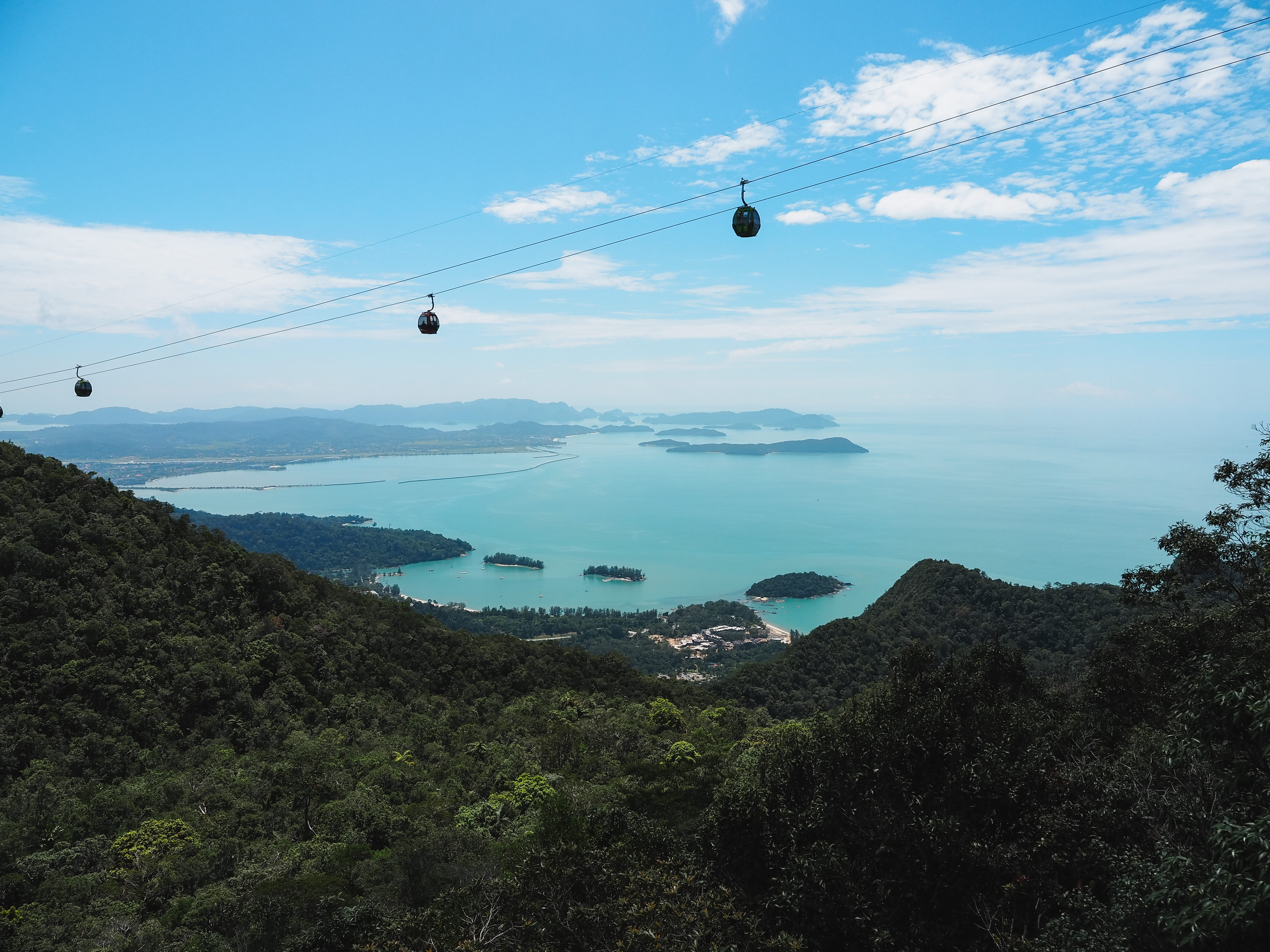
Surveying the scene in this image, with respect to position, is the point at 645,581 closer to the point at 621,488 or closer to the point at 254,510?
the point at 621,488

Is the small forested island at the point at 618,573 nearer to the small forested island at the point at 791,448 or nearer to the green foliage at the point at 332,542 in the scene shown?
the green foliage at the point at 332,542

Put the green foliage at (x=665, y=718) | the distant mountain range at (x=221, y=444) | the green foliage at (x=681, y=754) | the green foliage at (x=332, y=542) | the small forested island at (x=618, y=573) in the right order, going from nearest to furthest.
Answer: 1. the green foliage at (x=681, y=754)
2. the green foliage at (x=665, y=718)
3. the small forested island at (x=618, y=573)
4. the green foliage at (x=332, y=542)
5. the distant mountain range at (x=221, y=444)

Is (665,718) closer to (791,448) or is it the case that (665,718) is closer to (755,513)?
(755,513)

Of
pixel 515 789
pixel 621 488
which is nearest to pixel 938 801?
pixel 515 789

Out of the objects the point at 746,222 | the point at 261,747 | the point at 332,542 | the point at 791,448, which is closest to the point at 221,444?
the point at 332,542

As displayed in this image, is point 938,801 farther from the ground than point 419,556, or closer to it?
farther from the ground

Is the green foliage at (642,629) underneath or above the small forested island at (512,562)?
underneath

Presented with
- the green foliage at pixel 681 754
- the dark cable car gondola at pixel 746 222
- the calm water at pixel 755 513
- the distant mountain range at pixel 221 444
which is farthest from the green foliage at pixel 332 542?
the dark cable car gondola at pixel 746 222
